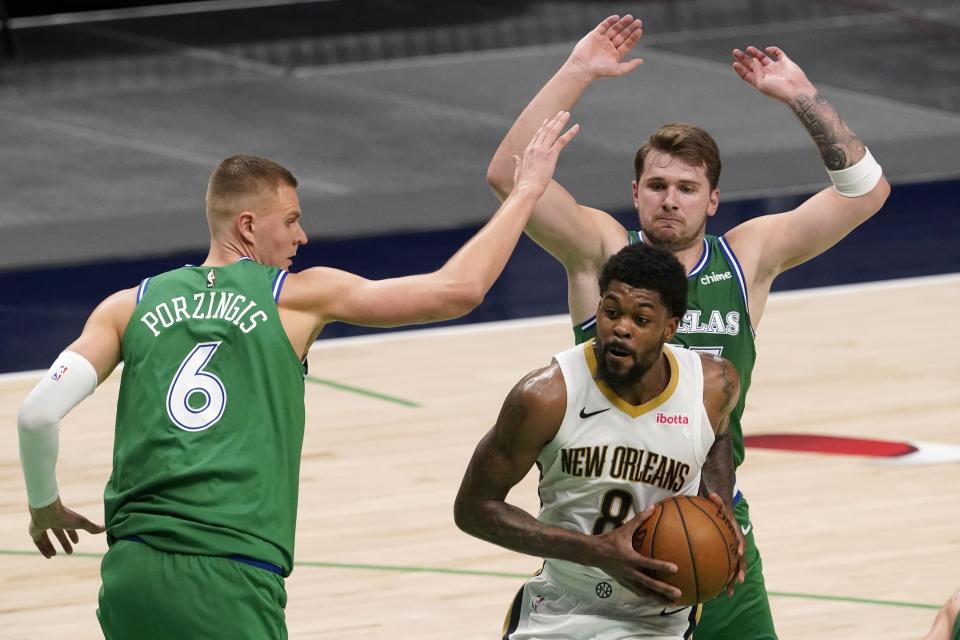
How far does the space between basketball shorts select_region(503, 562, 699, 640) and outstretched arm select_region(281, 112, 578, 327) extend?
817 millimetres

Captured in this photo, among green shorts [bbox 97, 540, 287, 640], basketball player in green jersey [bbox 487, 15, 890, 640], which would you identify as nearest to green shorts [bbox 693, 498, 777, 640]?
basketball player in green jersey [bbox 487, 15, 890, 640]

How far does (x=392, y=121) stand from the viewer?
14805 mm

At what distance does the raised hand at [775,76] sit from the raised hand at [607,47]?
0.34m

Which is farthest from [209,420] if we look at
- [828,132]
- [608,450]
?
[828,132]

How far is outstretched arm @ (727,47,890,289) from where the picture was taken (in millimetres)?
5441

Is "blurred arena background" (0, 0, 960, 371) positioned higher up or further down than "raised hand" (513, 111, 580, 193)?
further down

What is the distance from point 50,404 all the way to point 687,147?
78.4 inches

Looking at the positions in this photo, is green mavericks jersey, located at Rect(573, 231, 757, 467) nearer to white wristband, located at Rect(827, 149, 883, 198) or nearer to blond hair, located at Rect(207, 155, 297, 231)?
white wristband, located at Rect(827, 149, 883, 198)

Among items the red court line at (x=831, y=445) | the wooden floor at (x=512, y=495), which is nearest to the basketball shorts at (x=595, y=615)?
the wooden floor at (x=512, y=495)

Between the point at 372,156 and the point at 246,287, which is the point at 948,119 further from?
the point at 246,287

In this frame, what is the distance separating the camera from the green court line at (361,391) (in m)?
9.36

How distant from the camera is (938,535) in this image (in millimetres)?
7410

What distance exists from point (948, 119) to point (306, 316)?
1123cm

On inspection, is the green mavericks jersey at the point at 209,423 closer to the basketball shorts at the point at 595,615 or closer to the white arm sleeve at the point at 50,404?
the white arm sleeve at the point at 50,404
